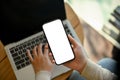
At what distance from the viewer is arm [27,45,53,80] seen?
899mm

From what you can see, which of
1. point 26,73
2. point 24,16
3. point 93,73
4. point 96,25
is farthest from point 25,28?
point 96,25

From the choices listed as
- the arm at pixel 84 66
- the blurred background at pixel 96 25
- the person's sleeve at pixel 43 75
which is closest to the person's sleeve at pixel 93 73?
the arm at pixel 84 66

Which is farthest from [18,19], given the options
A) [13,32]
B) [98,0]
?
[98,0]

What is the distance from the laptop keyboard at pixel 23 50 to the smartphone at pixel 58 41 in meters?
0.08

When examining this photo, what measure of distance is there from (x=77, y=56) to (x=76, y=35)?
0.12m

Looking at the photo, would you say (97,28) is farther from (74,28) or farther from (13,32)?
(13,32)

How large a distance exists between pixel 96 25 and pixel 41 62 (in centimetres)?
86

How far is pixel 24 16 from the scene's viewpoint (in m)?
0.91

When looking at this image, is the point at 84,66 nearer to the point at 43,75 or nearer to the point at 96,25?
the point at 43,75

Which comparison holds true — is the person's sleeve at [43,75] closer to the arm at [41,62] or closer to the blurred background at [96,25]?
the arm at [41,62]

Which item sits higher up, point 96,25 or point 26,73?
point 26,73

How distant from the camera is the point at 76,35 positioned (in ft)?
3.31

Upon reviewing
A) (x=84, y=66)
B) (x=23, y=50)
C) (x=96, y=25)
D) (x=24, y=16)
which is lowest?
(x=96, y=25)

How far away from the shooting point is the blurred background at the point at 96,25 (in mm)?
1629
